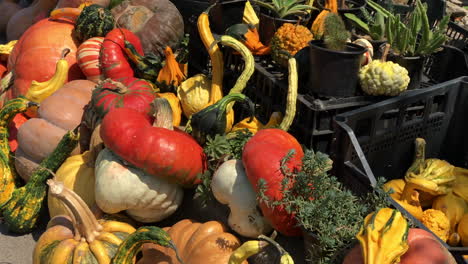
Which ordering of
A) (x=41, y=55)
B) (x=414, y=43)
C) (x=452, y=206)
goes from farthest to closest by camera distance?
(x=41, y=55) → (x=414, y=43) → (x=452, y=206)

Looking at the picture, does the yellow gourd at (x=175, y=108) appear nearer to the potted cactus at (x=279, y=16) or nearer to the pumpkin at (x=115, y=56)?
the pumpkin at (x=115, y=56)

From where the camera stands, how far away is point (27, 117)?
13.6 ft

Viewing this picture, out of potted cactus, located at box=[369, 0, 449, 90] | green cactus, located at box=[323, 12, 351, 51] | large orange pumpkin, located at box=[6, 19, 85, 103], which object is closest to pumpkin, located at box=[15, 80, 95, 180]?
large orange pumpkin, located at box=[6, 19, 85, 103]

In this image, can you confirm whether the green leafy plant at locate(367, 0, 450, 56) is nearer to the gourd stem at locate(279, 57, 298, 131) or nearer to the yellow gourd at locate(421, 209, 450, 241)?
the gourd stem at locate(279, 57, 298, 131)

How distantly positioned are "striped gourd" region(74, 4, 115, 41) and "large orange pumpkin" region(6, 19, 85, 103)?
190 mm

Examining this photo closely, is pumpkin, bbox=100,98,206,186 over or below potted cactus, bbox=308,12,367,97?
below

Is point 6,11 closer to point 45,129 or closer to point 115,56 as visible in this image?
point 115,56

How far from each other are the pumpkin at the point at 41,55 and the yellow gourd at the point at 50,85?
24 cm

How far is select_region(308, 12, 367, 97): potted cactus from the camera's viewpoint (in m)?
2.79

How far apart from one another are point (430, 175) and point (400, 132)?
0.99ft

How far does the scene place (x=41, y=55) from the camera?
4.34 m

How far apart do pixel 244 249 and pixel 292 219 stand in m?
0.35

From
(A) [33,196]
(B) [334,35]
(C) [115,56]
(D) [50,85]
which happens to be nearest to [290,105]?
(B) [334,35]

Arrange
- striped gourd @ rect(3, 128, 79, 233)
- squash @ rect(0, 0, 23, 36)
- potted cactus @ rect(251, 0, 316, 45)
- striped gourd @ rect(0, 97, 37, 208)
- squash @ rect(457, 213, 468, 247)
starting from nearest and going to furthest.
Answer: squash @ rect(457, 213, 468, 247)
striped gourd @ rect(3, 128, 79, 233)
potted cactus @ rect(251, 0, 316, 45)
striped gourd @ rect(0, 97, 37, 208)
squash @ rect(0, 0, 23, 36)
